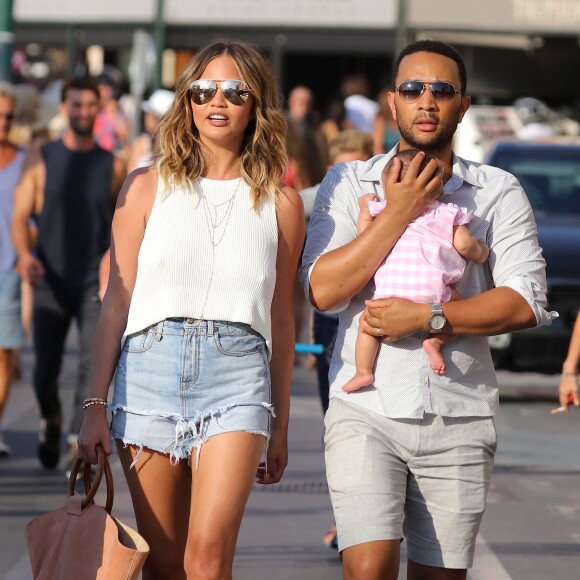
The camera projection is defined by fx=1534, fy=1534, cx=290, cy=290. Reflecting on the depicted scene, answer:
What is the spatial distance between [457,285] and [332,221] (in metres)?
0.42

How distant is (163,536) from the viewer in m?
4.48

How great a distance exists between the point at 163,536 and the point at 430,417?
0.85m

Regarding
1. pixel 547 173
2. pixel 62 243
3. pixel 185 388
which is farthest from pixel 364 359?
pixel 547 173

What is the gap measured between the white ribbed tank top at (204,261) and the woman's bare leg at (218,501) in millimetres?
362

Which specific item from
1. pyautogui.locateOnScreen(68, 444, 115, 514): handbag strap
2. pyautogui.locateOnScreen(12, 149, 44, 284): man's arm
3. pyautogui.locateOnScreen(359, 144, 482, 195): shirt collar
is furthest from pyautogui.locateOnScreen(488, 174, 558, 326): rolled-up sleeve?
pyautogui.locateOnScreen(12, 149, 44, 284): man's arm

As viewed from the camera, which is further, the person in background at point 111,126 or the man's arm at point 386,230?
the person in background at point 111,126

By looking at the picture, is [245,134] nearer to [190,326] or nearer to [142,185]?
[142,185]

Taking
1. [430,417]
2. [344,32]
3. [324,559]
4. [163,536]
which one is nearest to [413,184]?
[430,417]

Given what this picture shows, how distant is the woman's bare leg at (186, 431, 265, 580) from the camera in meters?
4.32

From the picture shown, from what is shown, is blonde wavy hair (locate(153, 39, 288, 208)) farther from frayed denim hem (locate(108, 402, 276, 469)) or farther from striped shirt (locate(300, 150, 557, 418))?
frayed denim hem (locate(108, 402, 276, 469))

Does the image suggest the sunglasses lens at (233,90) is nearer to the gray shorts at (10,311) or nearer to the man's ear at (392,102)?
the man's ear at (392,102)

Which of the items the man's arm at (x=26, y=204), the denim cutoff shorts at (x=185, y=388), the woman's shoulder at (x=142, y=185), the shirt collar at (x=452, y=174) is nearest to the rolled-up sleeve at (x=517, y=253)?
the shirt collar at (x=452, y=174)

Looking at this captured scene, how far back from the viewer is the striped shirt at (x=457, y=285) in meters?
4.41

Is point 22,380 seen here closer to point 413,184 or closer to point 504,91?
point 413,184
